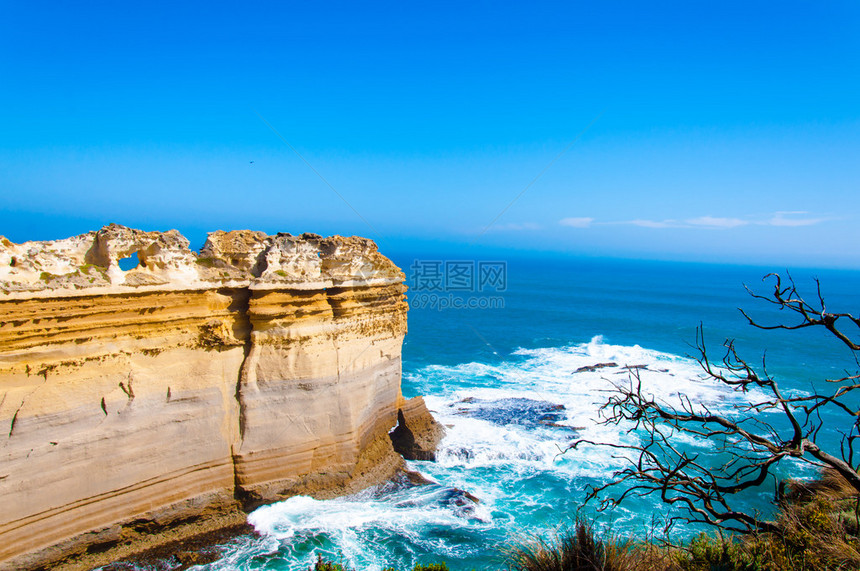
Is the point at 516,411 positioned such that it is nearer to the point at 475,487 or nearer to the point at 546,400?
the point at 546,400

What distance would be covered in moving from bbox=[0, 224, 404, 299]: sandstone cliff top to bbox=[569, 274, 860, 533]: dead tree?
Answer: 23.7 feet

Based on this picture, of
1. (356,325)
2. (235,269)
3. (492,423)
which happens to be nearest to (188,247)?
(235,269)

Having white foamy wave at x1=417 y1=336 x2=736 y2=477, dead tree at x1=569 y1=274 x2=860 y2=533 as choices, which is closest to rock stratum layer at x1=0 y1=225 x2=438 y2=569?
white foamy wave at x1=417 y1=336 x2=736 y2=477

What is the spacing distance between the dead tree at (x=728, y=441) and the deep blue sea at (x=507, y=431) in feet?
2.36

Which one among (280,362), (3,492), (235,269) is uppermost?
(235,269)

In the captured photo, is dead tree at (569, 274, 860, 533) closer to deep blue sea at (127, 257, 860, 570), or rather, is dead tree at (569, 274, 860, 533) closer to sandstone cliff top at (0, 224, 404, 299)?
deep blue sea at (127, 257, 860, 570)

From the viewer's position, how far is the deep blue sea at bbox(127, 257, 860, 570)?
10.6 metres

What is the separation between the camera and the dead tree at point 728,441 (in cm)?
390

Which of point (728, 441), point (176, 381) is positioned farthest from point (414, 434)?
point (728, 441)

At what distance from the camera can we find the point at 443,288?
63750 mm

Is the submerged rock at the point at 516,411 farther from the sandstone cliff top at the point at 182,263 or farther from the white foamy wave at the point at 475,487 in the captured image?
the sandstone cliff top at the point at 182,263

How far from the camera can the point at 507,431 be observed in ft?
54.5

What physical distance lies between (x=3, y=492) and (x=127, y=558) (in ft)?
8.43

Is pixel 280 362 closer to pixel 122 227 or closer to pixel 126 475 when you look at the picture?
pixel 126 475
